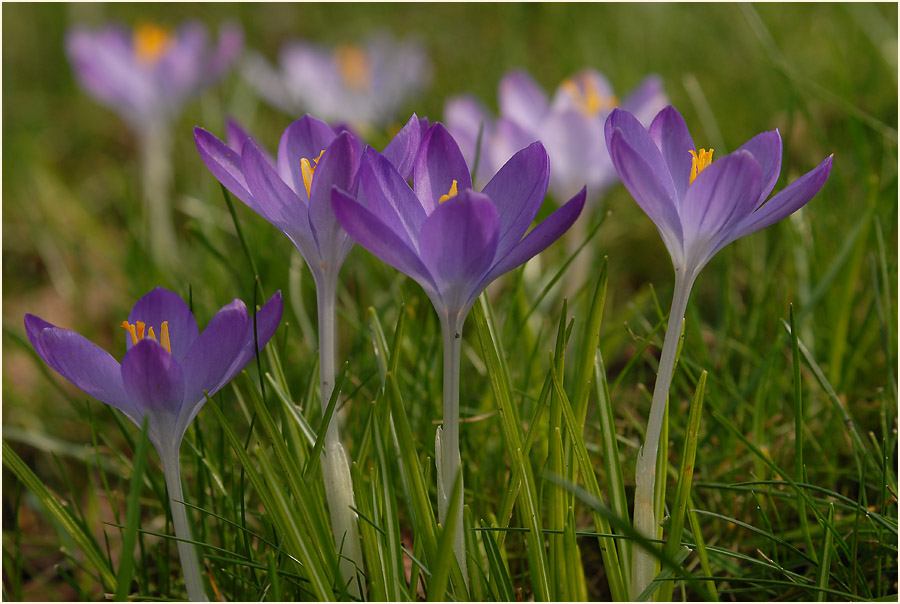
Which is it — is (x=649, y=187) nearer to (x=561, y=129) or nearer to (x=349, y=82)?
(x=561, y=129)

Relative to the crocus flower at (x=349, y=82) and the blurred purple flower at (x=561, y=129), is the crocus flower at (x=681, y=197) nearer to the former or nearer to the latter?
the blurred purple flower at (x=561, y=129)

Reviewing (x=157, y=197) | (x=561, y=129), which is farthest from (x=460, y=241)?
(x=157, y=197)

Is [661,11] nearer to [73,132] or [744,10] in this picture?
[744,10]

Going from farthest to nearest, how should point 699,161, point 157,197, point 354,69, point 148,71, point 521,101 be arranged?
1. point 354,69
2. point 148,71
3. point 157,197
4. point 521,101
5. point 699,161

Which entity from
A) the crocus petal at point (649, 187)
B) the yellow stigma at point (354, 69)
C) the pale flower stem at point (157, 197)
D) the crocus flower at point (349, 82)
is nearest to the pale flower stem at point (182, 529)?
the crocus petal at point (649, 187)

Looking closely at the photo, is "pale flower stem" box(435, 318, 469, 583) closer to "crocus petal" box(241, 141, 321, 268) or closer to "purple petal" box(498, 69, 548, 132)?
"crocus petal" box(241, 141, 321, 268)

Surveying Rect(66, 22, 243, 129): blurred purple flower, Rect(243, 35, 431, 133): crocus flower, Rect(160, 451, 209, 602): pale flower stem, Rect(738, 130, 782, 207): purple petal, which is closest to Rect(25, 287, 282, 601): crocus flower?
Rect(160, 451, 209, 602): pale flower stem
